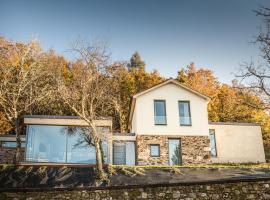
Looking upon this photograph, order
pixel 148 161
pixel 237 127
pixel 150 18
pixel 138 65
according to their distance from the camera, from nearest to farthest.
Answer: pixel 150 18 < pixel 148 161 < pixel 237 127 < pixel 138 65

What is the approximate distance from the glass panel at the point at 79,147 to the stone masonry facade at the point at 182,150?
3.91 metres

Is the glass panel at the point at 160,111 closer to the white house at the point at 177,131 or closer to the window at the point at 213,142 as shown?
the white house at the point at 177,131

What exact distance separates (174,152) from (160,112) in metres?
3.42

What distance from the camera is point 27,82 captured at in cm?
2064

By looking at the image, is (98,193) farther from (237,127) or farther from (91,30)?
(237,127)

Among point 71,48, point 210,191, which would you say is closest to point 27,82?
point 71,48

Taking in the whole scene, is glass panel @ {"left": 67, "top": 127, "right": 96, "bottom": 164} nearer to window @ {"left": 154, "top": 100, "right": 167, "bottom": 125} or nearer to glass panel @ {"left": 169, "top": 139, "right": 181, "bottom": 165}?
window @ {"left": 154, "top": 100, "right": 167, "bottom": 125}

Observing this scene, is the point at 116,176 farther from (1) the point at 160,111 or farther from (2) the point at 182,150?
(1) the point at 160,111

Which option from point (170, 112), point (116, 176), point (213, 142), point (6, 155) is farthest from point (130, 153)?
point (6, 155)

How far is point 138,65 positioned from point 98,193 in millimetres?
48252

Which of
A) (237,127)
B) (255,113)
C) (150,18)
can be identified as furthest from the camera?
(255,113)

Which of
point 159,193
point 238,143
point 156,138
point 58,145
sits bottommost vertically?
point 159,193

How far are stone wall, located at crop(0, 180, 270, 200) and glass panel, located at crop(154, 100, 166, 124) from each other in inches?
417

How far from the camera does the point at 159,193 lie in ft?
45.5
